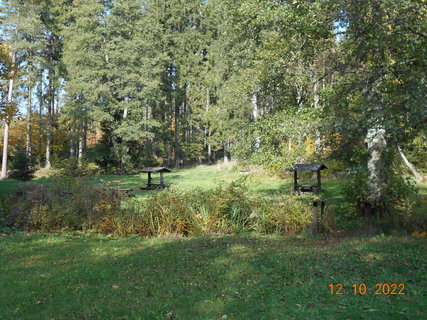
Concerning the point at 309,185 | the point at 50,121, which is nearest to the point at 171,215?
the point at 309,185

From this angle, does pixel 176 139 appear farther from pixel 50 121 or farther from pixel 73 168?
pixel 73 168

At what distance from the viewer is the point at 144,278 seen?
5.34 meters

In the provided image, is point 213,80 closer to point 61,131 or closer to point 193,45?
point 193,45

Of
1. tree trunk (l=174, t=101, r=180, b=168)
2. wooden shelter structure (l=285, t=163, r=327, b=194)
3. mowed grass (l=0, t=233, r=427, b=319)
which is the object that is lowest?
mowed grass (l=0, t=233, r=427, b=319)

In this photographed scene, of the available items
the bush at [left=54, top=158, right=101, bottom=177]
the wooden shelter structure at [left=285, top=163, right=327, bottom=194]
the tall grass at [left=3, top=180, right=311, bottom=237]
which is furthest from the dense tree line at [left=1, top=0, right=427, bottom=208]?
the bush at [left=54, top=158, right=101, bottom=177]

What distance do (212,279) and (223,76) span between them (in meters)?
31.8

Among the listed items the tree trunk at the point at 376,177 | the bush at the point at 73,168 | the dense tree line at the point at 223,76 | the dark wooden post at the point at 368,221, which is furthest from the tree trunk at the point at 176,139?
the dark wooden post at the point at 368,221

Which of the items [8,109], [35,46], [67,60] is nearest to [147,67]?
[67,60]

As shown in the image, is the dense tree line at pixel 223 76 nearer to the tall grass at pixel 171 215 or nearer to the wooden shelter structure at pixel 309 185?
the wooden shelter structure at pixel 309 185

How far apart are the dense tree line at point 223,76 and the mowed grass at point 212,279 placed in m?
2.20

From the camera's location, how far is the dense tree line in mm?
6660

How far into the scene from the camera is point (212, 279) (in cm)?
526

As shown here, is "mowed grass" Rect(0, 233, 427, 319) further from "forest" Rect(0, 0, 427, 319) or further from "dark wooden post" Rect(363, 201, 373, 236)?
"dark wooden post" Rect(363, 201, 373, 236)

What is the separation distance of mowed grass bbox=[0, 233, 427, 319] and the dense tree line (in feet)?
7.22
